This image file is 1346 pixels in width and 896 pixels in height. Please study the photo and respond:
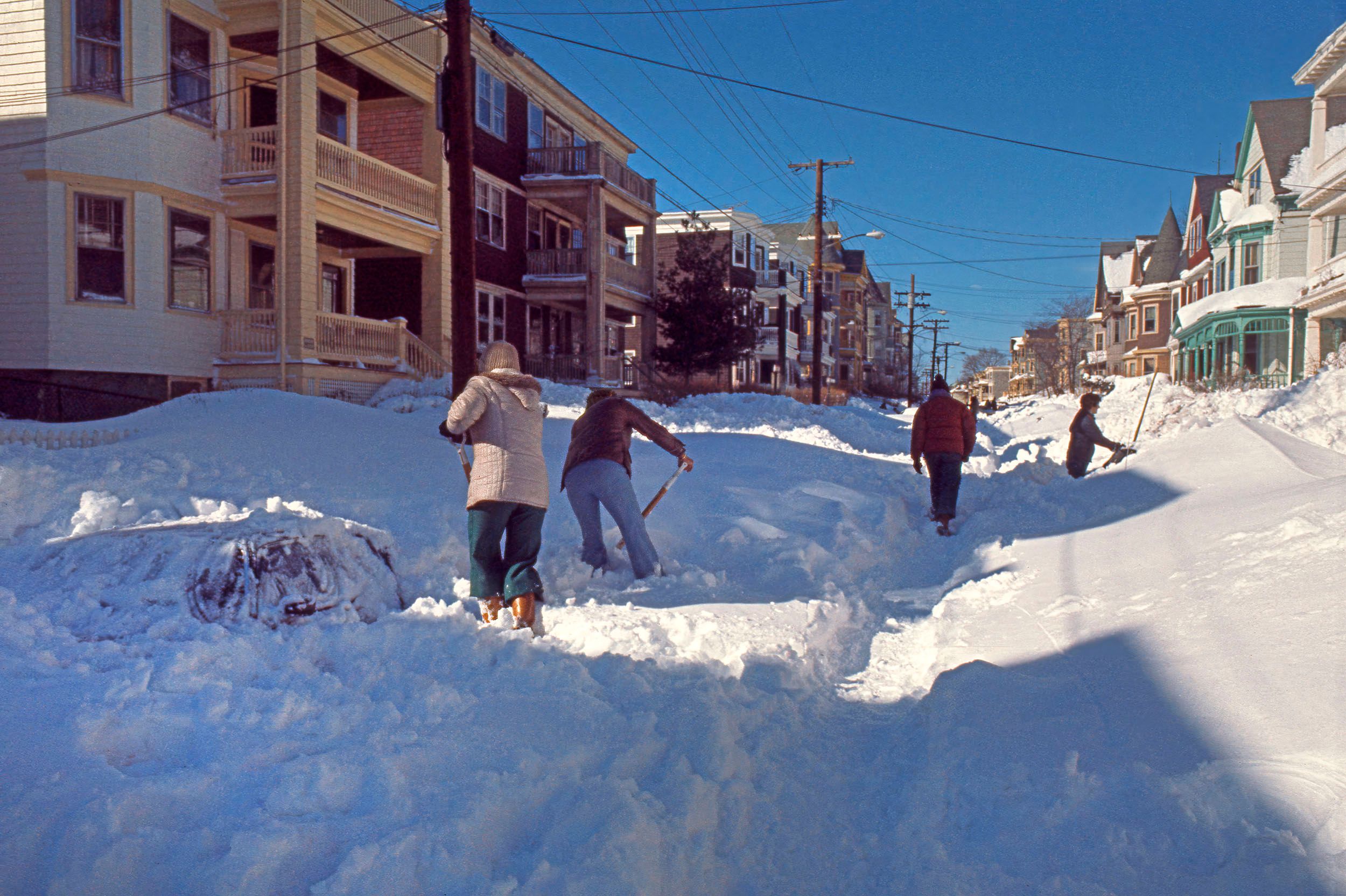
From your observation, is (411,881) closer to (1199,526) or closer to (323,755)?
(323,755)

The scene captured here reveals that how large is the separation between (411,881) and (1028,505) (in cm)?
939

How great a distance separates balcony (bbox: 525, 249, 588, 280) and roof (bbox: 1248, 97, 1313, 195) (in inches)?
1057

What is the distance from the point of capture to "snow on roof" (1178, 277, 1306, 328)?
109 ft

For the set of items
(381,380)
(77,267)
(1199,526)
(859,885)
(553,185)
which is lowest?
(859,885)

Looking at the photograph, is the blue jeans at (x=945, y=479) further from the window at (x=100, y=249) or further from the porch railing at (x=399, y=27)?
the window at (x=100, y=249)

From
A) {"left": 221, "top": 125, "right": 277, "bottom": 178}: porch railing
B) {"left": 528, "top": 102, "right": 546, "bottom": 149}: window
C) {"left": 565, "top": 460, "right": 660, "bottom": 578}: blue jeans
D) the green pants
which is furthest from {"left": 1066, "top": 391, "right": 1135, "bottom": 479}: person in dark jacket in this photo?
{"left": 528, "top": 102, "right": 546, "bottom": 149}: window

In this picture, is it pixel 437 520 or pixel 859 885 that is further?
pixel 437 520

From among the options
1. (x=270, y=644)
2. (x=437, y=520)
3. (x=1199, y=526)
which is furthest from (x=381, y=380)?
(x=1199, y=526)

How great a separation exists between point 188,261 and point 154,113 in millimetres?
2521

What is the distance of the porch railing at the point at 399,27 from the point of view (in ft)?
58.1

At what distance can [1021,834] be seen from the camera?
311 cm

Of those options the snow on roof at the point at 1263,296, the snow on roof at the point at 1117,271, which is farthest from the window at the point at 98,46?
the snow on roof at the point at 1117,271

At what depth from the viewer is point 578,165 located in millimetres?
26266

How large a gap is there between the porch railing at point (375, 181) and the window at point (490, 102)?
161 inches
